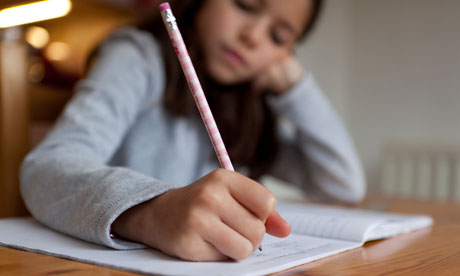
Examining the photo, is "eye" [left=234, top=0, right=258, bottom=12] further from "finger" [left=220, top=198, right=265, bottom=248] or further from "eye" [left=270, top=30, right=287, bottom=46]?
"finger" [left=220, top=198, right=265, bottom=248]

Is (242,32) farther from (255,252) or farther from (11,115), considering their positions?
(255,252)

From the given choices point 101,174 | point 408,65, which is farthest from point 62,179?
point 408,65

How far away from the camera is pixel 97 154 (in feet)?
2.10

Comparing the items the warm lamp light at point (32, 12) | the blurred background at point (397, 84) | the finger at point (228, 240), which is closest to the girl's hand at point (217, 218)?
the finger at point (228, 240)

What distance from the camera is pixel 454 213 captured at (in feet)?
2.76

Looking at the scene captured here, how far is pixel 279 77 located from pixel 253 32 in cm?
18

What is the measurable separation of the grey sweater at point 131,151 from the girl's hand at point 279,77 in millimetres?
20

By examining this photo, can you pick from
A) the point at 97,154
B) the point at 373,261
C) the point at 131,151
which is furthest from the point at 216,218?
the point at 131,151

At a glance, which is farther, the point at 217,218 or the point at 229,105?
the point at 229,105

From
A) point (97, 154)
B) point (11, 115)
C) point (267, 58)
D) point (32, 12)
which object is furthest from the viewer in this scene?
point (32, 12)

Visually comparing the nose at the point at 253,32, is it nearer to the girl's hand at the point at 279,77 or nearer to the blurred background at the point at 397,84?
the girl's hand at the point at 279,77

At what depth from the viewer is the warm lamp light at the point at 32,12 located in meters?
1.10

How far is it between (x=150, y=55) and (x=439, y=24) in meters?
2.13

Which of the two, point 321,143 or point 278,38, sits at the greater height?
point 278,38
